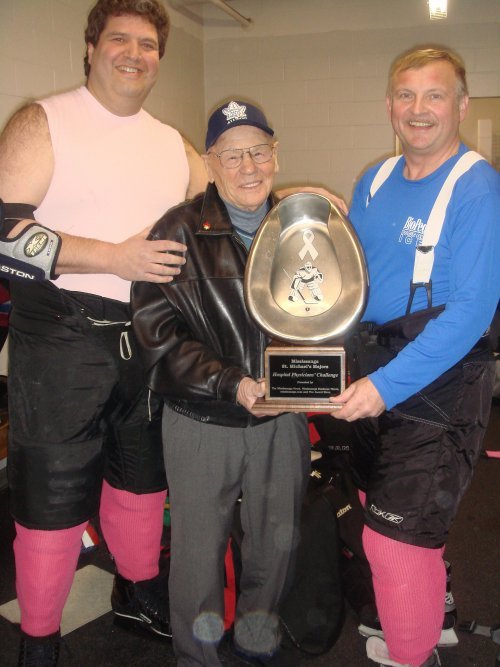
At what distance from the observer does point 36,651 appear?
1555 mm

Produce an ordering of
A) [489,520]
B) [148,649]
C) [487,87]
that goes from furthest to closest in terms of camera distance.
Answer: [487,87]
[489,520]
[148,649]

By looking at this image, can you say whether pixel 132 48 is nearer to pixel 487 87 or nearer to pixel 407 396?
pixel 407 396

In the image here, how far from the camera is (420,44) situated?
5.03 meters

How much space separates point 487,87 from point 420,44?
68 centimetres

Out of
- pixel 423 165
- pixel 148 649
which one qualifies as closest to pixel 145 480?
pixel 148 649

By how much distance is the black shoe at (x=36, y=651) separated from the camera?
1.55 metres

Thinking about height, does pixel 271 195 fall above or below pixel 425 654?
above

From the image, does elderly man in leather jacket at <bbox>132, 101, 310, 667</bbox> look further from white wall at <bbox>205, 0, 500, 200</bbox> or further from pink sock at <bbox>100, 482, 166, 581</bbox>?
white wall at <bbox>205, 0, 500, 200</bbox>

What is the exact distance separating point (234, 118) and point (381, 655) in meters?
1.46

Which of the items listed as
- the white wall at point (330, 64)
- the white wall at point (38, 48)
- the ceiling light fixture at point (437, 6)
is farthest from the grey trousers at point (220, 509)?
the white wall at point (330, 64)

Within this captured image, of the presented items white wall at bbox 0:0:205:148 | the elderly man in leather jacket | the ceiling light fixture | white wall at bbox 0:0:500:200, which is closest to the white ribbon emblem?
the elderly man in leather jacket

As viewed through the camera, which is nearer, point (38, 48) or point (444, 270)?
point (444, 270)

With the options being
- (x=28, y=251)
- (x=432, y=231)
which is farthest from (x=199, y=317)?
(x=432, y=231)

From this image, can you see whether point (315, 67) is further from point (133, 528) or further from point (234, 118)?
point (133, 528)
